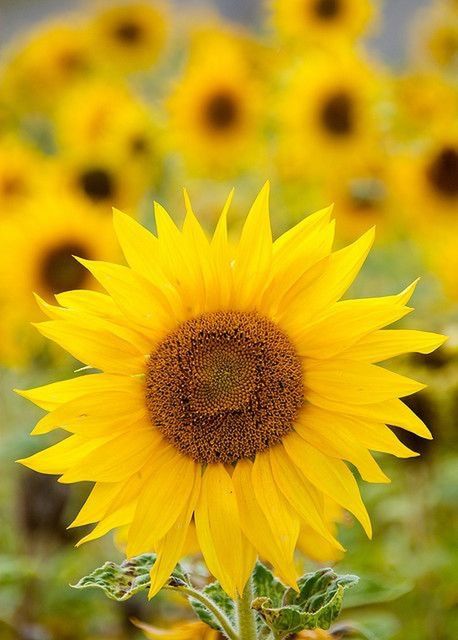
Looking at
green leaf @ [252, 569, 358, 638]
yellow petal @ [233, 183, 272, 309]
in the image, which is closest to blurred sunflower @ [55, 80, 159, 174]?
yellow petal @ [233, 183, 272, 309]

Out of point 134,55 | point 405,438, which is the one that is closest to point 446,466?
point 405,438

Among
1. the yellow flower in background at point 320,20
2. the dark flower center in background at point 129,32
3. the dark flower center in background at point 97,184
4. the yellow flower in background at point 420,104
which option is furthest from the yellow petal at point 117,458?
the dark flower center in background at point 129,32

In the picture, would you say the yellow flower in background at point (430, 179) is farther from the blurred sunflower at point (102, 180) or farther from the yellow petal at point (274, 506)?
the yellow petal at point (274, 506)

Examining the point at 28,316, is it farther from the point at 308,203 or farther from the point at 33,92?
the point at 33,92

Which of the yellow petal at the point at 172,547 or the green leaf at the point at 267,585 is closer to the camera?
the yellow petal at the point at 172,547

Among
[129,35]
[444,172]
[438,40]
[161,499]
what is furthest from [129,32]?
[161,499]

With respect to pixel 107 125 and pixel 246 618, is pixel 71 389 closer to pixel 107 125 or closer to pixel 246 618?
pixel 246 618
